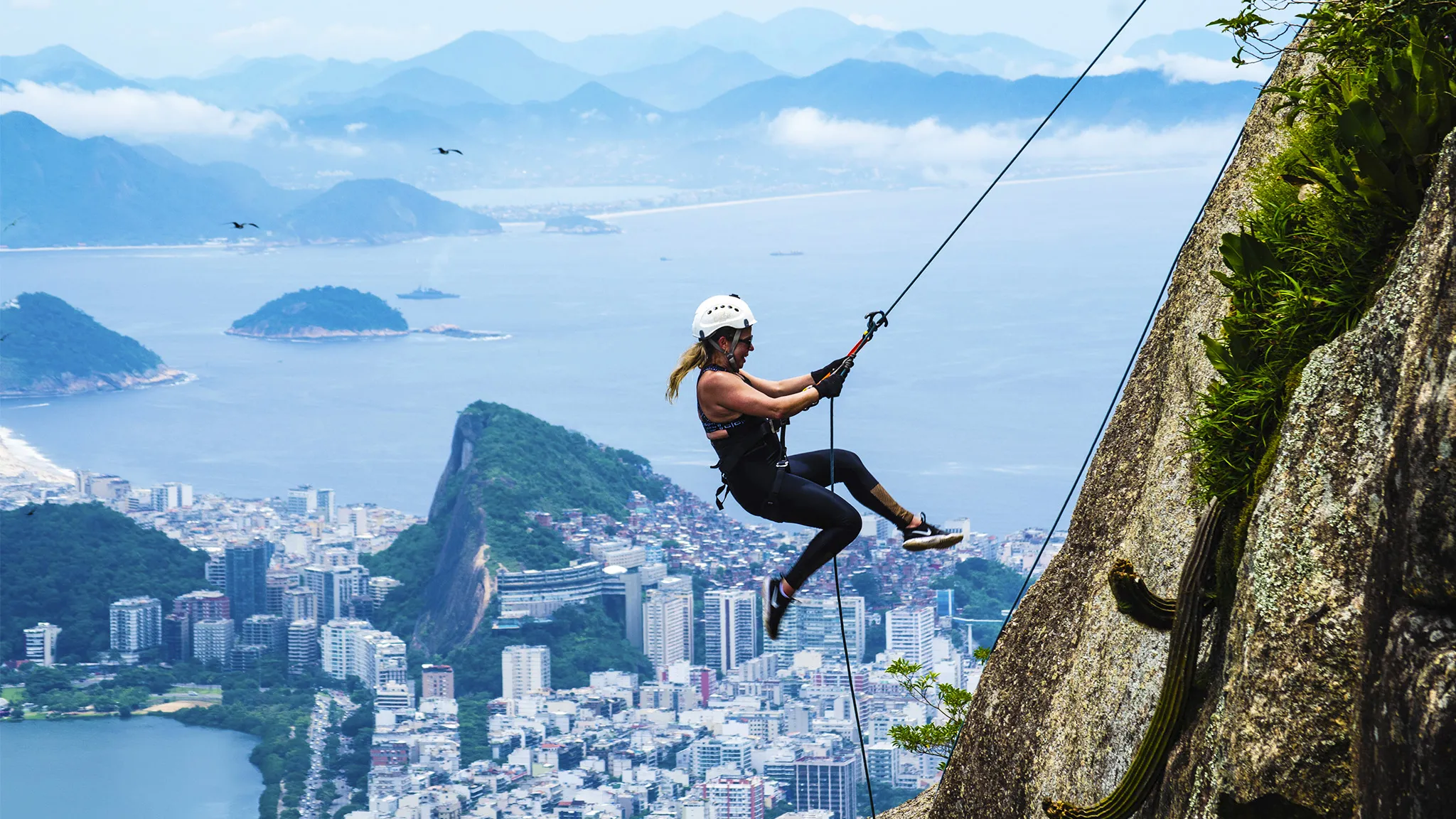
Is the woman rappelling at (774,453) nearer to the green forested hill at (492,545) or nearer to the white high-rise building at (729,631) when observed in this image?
the green forested hill at (492,545)

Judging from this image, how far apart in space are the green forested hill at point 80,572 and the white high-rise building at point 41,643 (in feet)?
1.94

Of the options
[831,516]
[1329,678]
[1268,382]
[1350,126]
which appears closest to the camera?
[1329,678]

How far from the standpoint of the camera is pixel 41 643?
375 ft

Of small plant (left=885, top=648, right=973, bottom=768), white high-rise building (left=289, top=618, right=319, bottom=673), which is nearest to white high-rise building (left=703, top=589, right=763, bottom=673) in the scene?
white high-rise building (left=289, top=618, right=319, bottom=673)

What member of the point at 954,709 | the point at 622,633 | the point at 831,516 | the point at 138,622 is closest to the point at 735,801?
the point at 622,633

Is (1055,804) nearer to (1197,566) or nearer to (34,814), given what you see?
(1197,566)

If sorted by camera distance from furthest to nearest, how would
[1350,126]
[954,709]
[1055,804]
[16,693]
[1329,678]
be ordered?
[16,693] < [954,709] < [1055,804] < [1350,126] < [1329,678]

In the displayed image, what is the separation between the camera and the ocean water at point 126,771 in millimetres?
92000

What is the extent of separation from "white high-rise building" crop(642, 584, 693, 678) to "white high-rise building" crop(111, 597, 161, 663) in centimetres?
3793

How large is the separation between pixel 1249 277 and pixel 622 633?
4263 inches

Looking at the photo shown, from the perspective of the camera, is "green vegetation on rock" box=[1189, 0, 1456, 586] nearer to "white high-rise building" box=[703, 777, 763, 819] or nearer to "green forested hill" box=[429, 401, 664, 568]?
"white high-rise building" box=[703, 777, 763, 819]

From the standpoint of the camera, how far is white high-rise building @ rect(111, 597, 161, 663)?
10700 cm

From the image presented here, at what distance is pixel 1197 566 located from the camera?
14.9ft

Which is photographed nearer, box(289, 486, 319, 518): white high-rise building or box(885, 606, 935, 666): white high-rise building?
box(885, 606, 935, 666): white high-rise building
